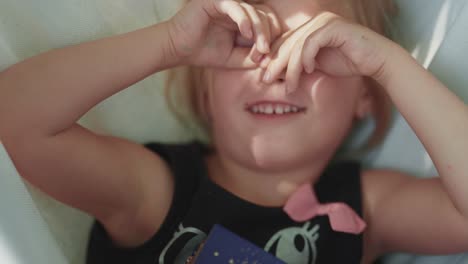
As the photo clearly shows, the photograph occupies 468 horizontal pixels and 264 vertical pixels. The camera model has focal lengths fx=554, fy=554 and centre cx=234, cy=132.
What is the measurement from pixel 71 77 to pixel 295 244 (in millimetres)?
410

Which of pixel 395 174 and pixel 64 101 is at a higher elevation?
pixel 64 101

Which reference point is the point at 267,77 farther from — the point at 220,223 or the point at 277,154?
the point at 220,223

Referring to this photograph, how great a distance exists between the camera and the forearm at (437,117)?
0.69m

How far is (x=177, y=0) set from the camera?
0.89 metres

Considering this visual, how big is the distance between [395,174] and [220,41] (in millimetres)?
360

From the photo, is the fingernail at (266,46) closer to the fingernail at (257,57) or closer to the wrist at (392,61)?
the fingernail at (257,57)

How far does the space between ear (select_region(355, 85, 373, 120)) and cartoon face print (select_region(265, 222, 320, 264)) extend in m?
0.21

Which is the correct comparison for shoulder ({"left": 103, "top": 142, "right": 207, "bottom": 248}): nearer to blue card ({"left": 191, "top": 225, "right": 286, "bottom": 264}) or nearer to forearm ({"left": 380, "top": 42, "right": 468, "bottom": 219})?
blue card ({"left": 191, "top": 225, "right": 286, "bottom": 264})

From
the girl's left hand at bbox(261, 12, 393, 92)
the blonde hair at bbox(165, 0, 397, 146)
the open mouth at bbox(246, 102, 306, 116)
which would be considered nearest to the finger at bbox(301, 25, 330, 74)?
the girl's left hand at bbox(261, 12, 393, 92)

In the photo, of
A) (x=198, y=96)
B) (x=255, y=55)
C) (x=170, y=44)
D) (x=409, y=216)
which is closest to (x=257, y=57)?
(x=255, y=55)

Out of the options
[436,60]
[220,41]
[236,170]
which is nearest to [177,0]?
[220,41]

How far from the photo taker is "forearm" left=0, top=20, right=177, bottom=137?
0.67 meters

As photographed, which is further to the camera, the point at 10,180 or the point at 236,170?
the point at 236,170

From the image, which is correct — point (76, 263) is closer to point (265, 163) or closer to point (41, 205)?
point (41, 205)
